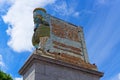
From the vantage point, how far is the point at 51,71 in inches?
305

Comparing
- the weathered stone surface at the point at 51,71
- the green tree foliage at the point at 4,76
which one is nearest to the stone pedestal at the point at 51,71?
the weathered stone surface at the point at 51,71

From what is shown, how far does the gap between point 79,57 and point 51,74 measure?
155cm

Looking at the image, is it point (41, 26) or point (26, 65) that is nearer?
point (26, 65)

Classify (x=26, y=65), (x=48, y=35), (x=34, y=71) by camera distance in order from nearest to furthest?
(x=34, y=71) → (x=26, y=65) → (x=48, y=35)

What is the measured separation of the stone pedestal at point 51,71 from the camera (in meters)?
7.58

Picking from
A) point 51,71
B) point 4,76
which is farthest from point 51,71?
point 4,76

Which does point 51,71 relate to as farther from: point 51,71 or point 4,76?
point 4,76

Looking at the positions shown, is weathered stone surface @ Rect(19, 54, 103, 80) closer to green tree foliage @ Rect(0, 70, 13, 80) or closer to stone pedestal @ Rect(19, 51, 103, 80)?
stone pedestal @ Rect(19, 51, 103, 80)

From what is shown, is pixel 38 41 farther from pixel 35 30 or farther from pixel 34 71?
pixel 34 71

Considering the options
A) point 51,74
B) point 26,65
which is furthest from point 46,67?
point 26,65

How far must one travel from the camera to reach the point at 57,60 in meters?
7.90

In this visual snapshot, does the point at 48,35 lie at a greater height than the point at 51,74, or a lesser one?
greater

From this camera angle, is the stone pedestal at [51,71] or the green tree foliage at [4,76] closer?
the stone pedestal at [51,71]

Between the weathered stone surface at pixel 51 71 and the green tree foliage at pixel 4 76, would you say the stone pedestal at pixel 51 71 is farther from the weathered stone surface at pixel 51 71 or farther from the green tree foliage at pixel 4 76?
the green tree foliage at pixel 4 76
